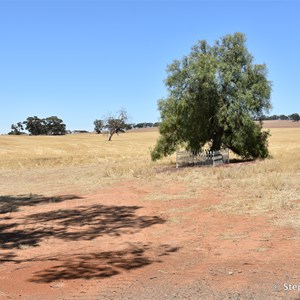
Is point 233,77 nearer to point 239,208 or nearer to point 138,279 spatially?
point 239,208

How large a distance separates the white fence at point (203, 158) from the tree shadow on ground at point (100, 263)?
66.3ft

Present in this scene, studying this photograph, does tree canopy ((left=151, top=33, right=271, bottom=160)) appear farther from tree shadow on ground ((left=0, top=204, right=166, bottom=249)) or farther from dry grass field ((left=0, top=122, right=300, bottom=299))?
tree shadow on ground ((left=0, top=204, right=166, bottom=249))

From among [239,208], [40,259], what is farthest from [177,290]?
[239,208]

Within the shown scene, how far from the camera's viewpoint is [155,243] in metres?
8.49

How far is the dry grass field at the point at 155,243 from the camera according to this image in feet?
17.9

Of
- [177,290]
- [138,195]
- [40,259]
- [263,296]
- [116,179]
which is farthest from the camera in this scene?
[116,179]

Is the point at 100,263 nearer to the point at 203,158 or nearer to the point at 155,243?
the point at 155,243

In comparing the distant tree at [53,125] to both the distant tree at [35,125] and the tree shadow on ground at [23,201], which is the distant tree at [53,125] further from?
the tree shadow on ground at [23,201]

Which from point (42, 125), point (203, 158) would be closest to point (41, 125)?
point (42, 125)

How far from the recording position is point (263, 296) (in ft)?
15.9

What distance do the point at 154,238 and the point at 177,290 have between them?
12.2 ft

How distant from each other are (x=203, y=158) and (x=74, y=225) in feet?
62.4

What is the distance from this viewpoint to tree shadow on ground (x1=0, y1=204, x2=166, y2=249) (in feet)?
31.2

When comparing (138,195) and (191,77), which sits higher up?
(191,77)
